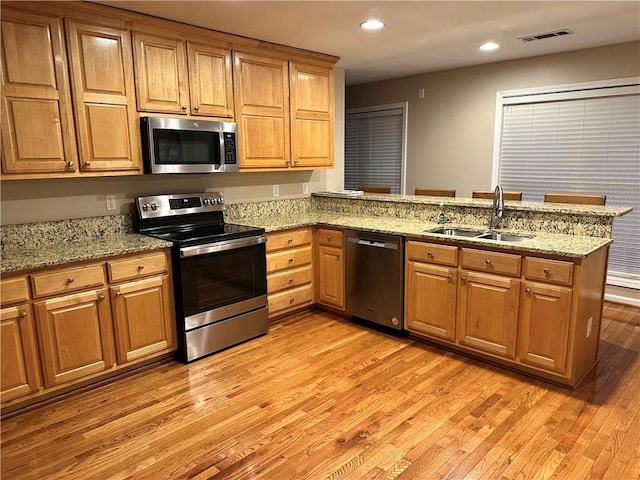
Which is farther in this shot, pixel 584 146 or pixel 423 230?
pixel 584 146

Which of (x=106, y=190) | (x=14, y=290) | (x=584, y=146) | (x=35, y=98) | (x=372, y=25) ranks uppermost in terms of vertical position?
(x=372, y=25)

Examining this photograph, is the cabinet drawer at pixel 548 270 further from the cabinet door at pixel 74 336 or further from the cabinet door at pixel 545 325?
the cabinet door at pixel 74 336

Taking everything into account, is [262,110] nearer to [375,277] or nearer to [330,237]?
[330,237]

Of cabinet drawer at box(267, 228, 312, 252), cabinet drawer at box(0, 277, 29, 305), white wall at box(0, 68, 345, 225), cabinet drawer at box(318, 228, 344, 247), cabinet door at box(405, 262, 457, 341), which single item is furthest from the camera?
cabinet drawer at box(318, 228, 344, 247)

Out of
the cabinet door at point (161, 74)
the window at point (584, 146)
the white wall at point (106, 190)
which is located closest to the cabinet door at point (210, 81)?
the cabinet door at point (161, 74)

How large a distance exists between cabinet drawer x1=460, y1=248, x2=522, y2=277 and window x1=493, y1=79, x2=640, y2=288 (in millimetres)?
2204

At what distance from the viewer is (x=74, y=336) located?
2656 mm

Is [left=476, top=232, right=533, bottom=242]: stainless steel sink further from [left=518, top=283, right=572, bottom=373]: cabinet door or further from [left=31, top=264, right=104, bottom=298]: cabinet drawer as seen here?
[left=31, top=264, right=104, bottom=298]: cabinet drawer

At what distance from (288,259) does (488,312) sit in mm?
1679

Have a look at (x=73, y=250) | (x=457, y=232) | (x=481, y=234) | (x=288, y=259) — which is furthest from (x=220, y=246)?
(x=481, y=234)

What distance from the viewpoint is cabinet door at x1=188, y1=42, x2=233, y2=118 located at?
3303 millimetres

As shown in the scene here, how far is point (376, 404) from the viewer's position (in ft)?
8.58

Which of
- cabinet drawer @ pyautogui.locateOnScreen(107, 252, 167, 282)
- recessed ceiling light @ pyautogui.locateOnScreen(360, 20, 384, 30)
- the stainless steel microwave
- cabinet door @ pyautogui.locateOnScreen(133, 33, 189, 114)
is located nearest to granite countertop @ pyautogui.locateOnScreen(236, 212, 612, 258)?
the stainless steel microwave

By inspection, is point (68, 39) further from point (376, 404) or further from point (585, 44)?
point (585, 44)
